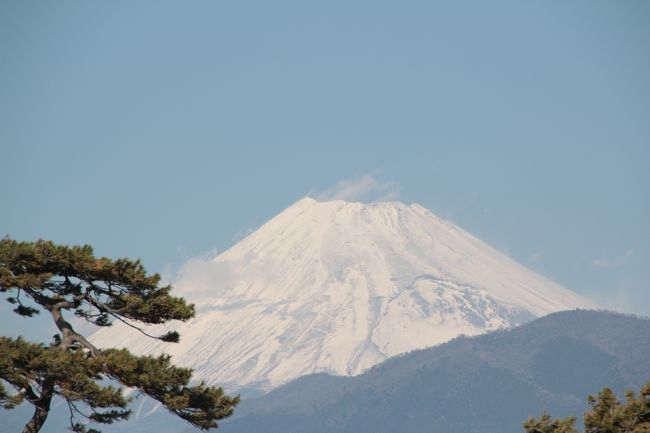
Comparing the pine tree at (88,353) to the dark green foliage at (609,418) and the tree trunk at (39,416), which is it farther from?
the dark green foliage at (609,418)

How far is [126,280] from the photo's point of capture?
25516 mm

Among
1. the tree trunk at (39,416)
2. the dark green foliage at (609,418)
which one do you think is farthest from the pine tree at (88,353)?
the dark green foliage at (609,418)

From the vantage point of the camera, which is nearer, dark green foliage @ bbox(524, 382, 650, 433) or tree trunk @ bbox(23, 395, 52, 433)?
tree trunk @ bbox(23, 395, 52, 433)

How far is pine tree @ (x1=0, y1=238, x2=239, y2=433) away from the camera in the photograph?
24422 mm

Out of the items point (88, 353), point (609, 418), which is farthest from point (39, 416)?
point (609, 418)

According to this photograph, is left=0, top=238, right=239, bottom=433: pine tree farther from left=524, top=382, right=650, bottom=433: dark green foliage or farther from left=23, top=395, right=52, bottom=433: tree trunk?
left=524, top=382, right=650, bottom=433: dark green foliage

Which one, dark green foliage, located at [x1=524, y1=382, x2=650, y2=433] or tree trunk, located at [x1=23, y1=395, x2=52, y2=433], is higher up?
tree trunk, located at [x1=23, y1=395, x2=52, y2=433]

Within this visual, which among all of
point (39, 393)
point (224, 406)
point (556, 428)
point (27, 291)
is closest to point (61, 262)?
point (27, 291)

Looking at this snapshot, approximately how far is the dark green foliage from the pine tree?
23.1 ft

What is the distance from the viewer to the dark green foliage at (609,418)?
85.0 ft

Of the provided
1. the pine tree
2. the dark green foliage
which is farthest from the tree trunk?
the dark green foliage

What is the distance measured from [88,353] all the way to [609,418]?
11466 mm

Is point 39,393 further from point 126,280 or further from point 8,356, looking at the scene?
point 126,280

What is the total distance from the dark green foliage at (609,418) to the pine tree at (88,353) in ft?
23.1
